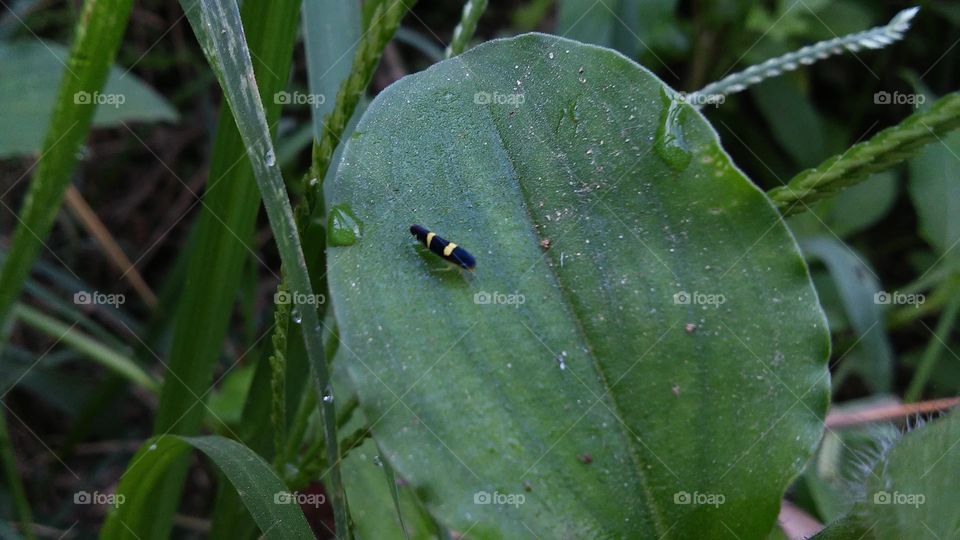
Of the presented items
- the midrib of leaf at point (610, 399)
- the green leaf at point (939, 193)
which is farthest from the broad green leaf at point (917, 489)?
the green leaf at point (939, 193)

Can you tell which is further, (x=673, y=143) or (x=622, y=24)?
(x=622, y=24)

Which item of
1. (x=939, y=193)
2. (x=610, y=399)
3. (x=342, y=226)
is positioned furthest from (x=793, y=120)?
(x=342, y=226)

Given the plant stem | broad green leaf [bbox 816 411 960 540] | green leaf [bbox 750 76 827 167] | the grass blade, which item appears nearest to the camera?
broad green leaf [bbox 816 411 960 540]

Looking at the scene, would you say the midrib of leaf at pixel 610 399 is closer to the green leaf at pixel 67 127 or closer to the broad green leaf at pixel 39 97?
the green leaf at pixel 67 127

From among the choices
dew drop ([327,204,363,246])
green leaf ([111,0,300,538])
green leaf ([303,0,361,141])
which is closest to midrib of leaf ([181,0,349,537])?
dew drop ([327,204,363,246])

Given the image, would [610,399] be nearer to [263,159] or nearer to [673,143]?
[673,143]

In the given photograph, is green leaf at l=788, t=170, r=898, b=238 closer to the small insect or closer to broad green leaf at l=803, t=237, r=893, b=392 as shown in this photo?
broad green leaf at l=803, t=237, r=893, b=392

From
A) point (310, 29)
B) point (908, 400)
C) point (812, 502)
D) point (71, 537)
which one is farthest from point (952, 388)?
point (71, 537)
